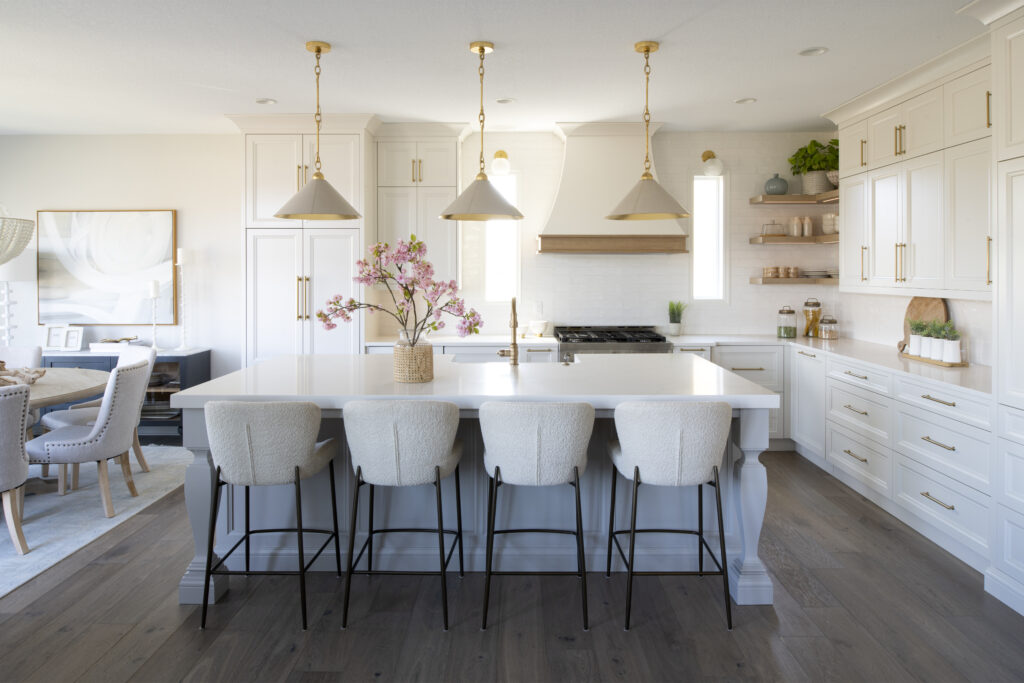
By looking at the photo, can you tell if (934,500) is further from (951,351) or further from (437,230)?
(437,230)

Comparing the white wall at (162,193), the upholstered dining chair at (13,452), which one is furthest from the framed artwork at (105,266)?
the upholstered dining chair at (13,452)

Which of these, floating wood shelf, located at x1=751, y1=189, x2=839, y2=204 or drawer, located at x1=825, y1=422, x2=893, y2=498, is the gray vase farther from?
drawer, located at x1=825, y1=422, x2=893, y2=498

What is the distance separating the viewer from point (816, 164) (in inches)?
211

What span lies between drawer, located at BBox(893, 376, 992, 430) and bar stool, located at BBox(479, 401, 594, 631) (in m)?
1.89

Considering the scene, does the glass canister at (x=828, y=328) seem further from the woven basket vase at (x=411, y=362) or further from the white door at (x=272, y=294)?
the white door at (x=272, y=294)

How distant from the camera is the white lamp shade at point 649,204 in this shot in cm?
319

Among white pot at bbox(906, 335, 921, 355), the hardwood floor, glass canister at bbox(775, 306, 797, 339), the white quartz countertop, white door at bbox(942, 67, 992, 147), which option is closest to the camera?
the hardwood floor

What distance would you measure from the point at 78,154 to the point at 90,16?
10.1 ft

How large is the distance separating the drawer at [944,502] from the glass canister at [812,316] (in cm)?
195

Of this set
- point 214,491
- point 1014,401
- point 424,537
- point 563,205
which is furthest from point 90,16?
point 1014,401

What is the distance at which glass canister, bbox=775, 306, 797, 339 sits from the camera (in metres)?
5.51

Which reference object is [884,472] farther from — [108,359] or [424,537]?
[108,359]

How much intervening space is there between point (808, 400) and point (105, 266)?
5.82 meters

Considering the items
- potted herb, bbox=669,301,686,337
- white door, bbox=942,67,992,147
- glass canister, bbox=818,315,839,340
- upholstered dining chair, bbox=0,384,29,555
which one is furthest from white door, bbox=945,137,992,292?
upholstered dining chair, bbox=0,384,29,555
